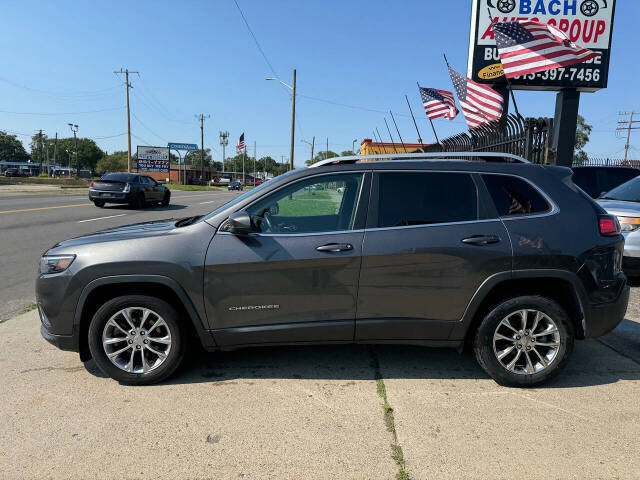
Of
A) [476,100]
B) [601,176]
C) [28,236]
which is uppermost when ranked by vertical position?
[476,100]

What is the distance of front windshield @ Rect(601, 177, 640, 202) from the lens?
7176 millimetres

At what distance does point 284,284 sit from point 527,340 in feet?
6.39

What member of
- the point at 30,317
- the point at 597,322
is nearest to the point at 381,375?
the point at 597,322

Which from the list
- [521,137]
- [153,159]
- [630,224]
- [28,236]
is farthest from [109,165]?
[630,224]

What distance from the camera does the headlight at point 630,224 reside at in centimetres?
622

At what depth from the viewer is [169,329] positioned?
3391 millimetres

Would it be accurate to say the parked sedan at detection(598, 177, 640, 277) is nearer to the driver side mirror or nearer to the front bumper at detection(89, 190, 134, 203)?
the driver side mirror

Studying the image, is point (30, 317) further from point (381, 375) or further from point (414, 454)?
point (414, 454)

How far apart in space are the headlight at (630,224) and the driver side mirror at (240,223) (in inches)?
223

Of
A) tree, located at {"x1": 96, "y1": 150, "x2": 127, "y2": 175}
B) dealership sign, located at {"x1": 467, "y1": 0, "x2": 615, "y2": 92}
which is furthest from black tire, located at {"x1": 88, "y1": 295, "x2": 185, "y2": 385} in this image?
tree, located at {"x1": 96, "y1": 150, "x2": 127, "y2": 175}

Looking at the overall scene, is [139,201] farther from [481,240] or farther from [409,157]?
[481,240]

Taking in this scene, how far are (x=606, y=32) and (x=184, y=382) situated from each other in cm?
1208

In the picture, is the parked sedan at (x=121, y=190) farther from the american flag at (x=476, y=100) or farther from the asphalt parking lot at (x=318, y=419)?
the asphalt parking lot at (x=318, y=419)

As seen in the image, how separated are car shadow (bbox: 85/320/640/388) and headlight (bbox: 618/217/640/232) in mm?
2604
